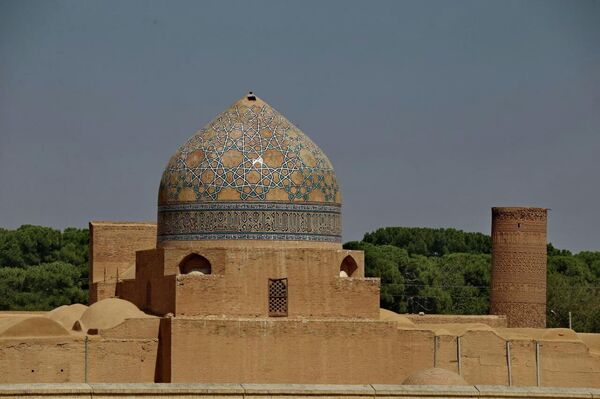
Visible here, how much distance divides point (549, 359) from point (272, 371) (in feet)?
14.8

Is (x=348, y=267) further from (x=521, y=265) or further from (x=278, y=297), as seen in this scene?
(x=521, y=265)

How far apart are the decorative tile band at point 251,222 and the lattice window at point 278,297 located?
0.64 m

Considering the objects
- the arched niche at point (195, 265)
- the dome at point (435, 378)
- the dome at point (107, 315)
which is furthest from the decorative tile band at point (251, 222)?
the dome at point (435, 378)

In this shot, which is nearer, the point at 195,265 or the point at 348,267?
the point at 195,265

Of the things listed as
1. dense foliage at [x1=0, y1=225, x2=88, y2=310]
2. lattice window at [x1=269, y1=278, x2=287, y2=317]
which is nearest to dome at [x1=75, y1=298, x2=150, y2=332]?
lattice window at [x1=269, y1=278, x2=287, y2=317]

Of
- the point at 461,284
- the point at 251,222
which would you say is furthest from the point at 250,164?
the point at 461,284

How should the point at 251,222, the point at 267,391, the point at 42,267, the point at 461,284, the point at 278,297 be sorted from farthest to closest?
the point at 461,284 → the point at 42,267 → the point at 251,222 → the point at 278,297 → the point at 267,391

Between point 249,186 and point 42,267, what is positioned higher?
point 249,186

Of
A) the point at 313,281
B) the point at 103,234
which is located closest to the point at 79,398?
the point at 313,281

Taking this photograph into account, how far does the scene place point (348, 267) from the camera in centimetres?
2509

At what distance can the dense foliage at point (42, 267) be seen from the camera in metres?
44.6

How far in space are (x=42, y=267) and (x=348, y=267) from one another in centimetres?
2302

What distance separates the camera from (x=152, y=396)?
1600 cm

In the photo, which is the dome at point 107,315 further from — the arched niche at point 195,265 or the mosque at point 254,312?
the arched niche at point 195,265
